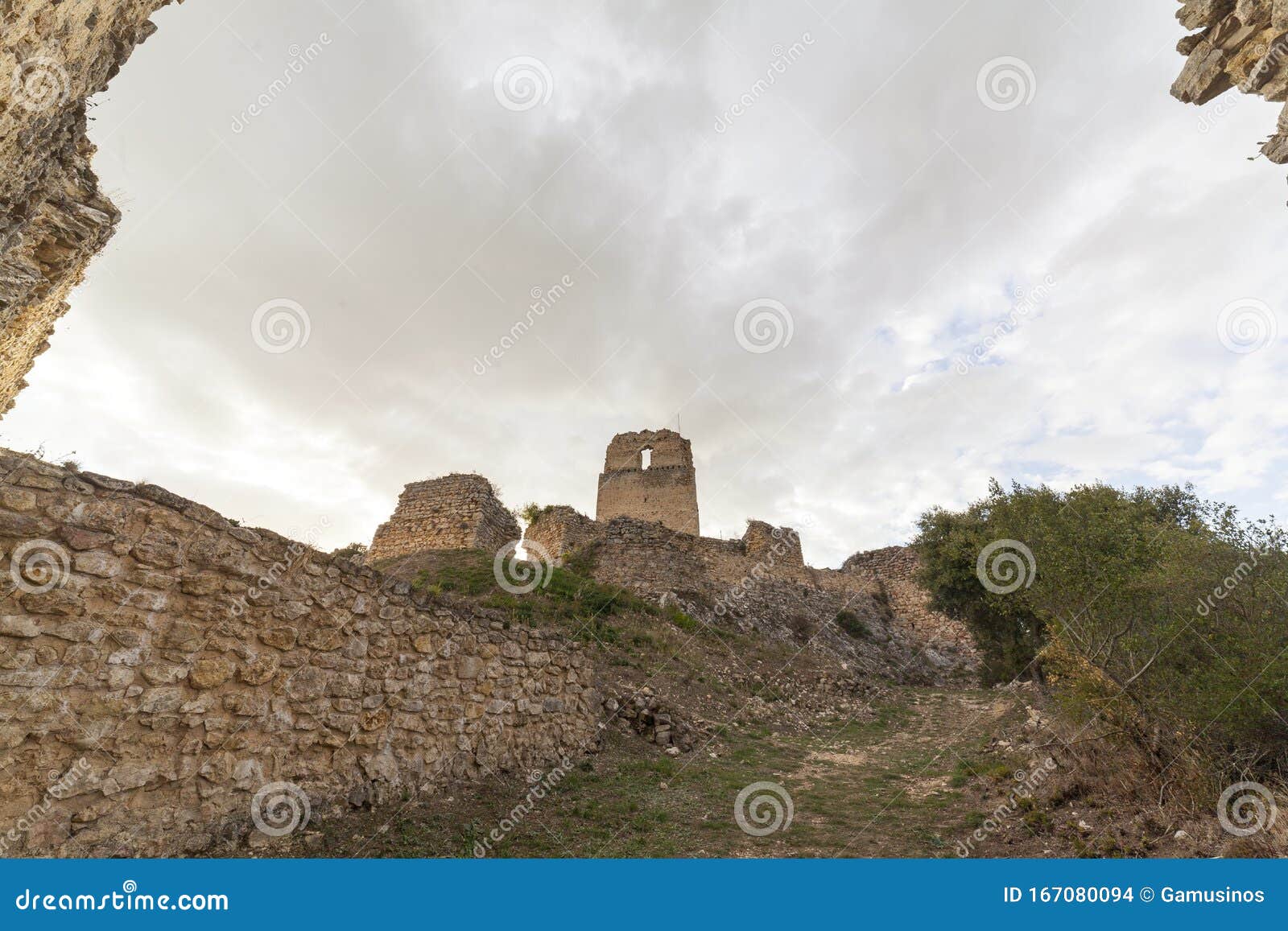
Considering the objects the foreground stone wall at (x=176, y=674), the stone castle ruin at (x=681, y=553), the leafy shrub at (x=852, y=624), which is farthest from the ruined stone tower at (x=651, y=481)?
the foreground stone wall at (x=176, y=674)

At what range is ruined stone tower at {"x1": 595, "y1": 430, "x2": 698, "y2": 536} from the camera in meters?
25.4

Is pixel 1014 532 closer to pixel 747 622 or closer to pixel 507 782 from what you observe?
pixel 507 782

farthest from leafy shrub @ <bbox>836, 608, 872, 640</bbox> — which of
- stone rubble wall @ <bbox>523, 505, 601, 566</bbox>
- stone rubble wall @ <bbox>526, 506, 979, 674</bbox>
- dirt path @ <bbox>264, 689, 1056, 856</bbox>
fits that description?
dirt path @ <bbox>264, 689, 1056, 856</bbox>

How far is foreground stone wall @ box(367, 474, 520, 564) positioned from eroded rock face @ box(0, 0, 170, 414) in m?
11.1

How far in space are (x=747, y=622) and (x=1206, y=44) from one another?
1622cm

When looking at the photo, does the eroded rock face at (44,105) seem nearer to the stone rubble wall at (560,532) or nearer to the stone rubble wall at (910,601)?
the stone rubble wall at (560,532)

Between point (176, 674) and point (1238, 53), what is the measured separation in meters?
8.85

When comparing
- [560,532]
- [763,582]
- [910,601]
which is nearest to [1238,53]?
[763,582]

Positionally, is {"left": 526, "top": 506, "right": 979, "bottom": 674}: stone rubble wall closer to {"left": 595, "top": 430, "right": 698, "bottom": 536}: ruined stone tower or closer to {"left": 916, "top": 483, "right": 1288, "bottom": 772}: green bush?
{"left": 595, "top": 430, "right": 698, "bottom": 536}: ruined stone tower

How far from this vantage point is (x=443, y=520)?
1698 centimetres

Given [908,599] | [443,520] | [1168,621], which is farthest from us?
[908,599]

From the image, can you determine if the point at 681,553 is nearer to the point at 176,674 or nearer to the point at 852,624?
the point at 852,624

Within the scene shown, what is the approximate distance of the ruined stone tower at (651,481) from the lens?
25.4 meters

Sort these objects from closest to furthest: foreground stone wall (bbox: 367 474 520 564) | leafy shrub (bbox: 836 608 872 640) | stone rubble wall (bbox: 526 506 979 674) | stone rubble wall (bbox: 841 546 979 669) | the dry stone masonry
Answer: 1. foreground stone wall (bbox: 367 474 520 564)
2. stone rubble wall (bbox: 526 506 979 674)
3. leafy shrub (bbox: 836 608 872 640)
4. stone rubble wall (bbox: 841 546 979 669)
5. the dry stone masonry
